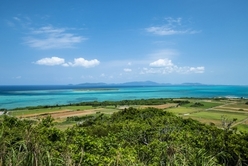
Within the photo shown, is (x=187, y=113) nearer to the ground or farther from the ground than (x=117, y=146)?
nearer to the ground

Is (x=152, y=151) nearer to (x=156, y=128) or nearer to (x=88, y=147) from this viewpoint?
(x=88, y=147)

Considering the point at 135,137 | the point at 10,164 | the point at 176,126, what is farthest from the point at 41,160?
the point at 176,126

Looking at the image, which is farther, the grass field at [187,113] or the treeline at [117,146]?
the grass field at [187,113]

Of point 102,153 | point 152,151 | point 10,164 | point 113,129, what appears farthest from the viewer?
point 113,129

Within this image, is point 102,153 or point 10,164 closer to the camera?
point 10,164

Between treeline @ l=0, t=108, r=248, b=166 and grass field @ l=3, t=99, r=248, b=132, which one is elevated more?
treeline @ l=0, t=108, r=248, b=166

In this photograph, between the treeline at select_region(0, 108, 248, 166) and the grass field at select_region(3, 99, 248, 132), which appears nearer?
the treeline at select_region(0, 108, 248, 166)

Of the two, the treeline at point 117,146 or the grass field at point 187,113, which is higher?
the treeline at point 117,146

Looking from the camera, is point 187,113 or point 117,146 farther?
point 187,113
